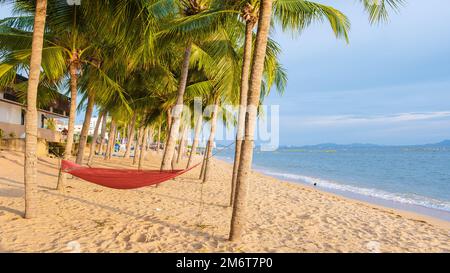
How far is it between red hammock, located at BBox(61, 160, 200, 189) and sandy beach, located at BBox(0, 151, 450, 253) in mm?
548

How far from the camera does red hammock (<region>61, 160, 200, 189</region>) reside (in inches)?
177

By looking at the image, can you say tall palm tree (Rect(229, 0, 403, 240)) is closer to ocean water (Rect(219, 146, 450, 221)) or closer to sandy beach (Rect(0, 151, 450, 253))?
sandy beach (Rect(0, 151, 450, 253))

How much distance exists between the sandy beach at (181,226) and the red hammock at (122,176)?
548 millimetres

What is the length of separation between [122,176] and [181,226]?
1.09 m

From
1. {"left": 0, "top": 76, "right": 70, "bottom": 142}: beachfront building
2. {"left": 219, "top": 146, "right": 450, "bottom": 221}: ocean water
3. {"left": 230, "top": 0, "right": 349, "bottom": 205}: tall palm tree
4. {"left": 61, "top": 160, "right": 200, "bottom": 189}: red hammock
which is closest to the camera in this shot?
{"left": 61, "top": 160, "right": 200, "bottom": 189}: red hammock

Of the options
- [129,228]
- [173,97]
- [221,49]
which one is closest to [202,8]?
[221,49]

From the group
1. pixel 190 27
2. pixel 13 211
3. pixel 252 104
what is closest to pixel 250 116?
pixel 252 104

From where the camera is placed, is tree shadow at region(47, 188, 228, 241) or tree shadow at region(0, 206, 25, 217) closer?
tree shadow at region(47, 188, 228, 241)

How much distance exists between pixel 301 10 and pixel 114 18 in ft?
10.0

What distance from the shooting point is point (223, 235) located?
4.14m

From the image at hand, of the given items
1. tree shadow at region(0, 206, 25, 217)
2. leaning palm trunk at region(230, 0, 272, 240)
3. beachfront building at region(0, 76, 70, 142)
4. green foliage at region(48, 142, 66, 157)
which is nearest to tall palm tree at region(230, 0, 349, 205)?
leaning palm trunk at region(230, 0, 272, 240)

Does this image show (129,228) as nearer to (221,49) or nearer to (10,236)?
(10,236)

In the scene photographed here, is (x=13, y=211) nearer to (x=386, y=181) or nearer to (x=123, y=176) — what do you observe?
(x=123, y=176)

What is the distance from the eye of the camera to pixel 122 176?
4.56 meters
